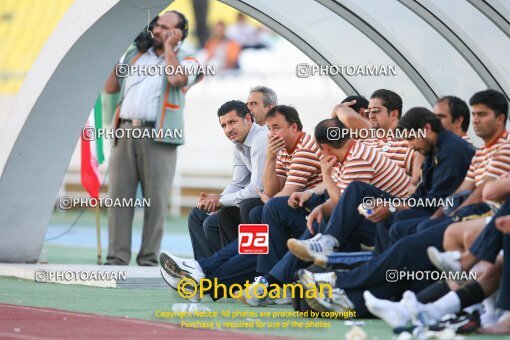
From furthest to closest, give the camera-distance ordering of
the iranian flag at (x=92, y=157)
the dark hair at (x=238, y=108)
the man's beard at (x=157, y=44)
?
the iranian flag at (x=92, y=157), the man's beard at (x=157, y=44), the dark hair at (x=238, y=108)

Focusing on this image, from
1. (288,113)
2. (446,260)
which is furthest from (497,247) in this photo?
(288,113)

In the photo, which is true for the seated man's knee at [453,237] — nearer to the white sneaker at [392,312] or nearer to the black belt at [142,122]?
the white sneaker at [392,312]

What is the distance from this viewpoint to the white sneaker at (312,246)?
8.20m

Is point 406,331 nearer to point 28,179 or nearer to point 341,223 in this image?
point 341,223

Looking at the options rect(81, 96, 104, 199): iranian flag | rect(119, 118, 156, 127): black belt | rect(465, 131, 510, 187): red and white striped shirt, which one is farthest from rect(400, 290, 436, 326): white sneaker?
rect(81, 96, 104, 199): iranian flag

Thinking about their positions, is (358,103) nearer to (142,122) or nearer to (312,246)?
(312,246)

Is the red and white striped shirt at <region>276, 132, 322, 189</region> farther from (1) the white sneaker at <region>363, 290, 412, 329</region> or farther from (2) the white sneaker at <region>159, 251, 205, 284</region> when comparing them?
(1) the white sneaker at <region>363, 290, 412, 329</region>

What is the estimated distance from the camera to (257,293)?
9086 millimetres

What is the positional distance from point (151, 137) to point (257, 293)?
12.8ft

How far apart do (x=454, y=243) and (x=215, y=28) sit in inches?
969

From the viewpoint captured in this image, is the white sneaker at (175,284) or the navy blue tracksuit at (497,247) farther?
the white sneaker at (175,284)

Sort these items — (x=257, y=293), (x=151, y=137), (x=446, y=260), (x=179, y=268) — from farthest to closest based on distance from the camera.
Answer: (x=151, y=137), (x=179, y=268), (x=257, y=293), (x=446, y=260)

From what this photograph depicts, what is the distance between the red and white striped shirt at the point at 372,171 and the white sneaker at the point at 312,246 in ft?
1.84

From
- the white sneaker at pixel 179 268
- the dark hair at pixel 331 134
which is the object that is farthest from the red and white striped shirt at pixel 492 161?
the white sneaker at pixel 179 268
